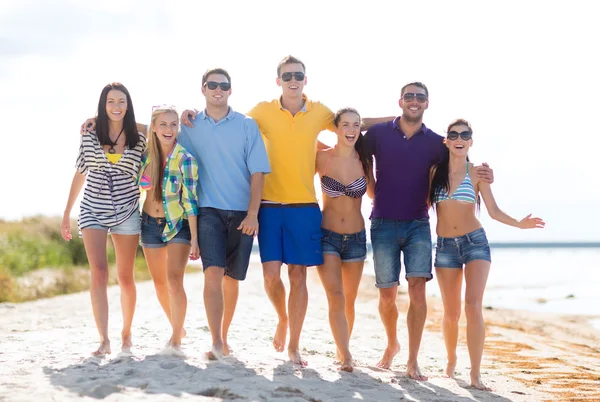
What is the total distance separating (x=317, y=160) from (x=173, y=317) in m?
1.95

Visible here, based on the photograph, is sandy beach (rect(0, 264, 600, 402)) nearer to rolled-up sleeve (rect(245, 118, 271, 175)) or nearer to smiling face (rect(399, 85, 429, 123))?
rolled-up sleeve (rect(245, 118, 271, 175))

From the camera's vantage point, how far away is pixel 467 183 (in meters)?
6.36

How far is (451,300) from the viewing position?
21.2 ft

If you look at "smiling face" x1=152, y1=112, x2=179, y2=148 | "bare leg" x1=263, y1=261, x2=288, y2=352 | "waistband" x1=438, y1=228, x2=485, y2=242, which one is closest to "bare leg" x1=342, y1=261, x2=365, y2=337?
"bare leg" x1=263, y1=261, x2=288, y2=352

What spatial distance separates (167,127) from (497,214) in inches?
120

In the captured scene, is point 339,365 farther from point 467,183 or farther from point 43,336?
point 43,336

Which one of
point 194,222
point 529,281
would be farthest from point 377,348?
point 529,281

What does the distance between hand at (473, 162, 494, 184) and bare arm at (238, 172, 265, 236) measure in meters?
1.97

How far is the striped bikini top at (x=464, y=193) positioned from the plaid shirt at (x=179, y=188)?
2.22 metres

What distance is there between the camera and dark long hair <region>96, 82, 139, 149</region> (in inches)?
248

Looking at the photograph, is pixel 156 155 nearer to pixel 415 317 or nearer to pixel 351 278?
pixel 351 278

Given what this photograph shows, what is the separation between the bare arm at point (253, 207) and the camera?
6047 millimetres

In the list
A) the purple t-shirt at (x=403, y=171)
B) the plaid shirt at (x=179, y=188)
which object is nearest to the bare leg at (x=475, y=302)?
the purple t-shirt at (x=403, y=171)

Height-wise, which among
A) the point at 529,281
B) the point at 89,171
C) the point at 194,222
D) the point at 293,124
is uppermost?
the point at 293,124
